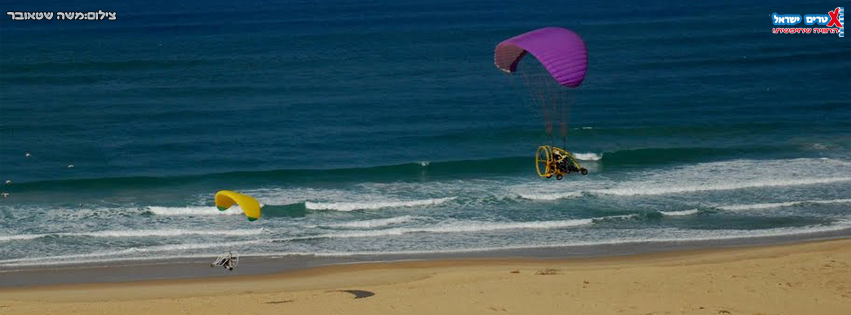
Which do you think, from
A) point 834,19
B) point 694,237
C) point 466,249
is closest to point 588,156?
point 694,237

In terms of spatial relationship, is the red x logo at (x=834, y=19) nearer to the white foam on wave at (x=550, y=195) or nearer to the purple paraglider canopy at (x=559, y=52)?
the white foam on wave at (x=550, y=195)

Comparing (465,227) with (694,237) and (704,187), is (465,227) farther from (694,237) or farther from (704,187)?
(704,187)

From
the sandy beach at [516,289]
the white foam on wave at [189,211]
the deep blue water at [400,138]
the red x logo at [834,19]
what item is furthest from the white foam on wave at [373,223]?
the red x logo at [834,19]

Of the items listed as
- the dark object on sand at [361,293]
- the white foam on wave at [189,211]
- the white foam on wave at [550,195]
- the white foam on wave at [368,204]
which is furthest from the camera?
the white foam on wave at [550,195]

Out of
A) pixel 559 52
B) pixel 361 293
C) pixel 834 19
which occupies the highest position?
pixel 834 19

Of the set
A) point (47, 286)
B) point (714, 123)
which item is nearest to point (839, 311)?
point (47, 286)

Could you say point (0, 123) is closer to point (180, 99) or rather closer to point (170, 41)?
point (180, 99)

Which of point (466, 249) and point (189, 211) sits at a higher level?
point (189, 211)

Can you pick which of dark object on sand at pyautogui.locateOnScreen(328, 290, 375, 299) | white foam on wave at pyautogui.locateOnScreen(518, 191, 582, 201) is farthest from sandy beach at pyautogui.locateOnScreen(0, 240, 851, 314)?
white foam on wave at pyautogui.locateOnScreen(518, 191, 582, 201)
